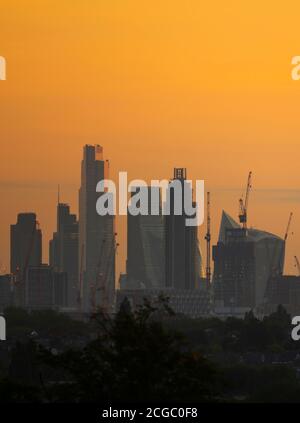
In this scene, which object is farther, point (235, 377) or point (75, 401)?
point (235, 377)

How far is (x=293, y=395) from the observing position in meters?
117

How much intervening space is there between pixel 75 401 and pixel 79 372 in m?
1.01

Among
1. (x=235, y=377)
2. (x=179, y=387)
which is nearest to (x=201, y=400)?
(x=179, y=387)

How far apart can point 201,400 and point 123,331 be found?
3.98 metres
